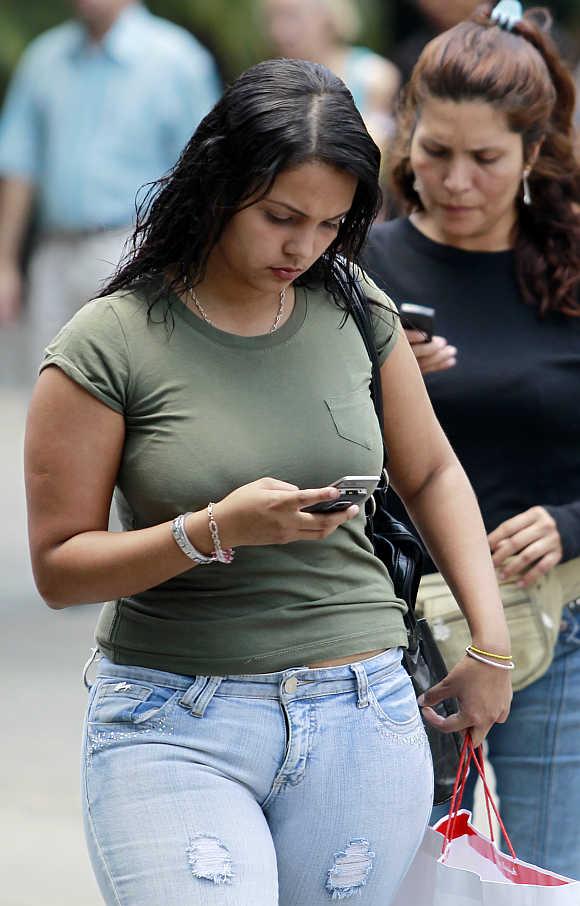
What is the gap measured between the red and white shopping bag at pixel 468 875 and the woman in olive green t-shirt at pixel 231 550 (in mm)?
119

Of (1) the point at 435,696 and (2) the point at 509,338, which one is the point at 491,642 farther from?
(2) the point at 509,338

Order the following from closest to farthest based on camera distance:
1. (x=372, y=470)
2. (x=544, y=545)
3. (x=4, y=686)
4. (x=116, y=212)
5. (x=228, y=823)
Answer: (x=228, y=823) → (x=372, y=470) → (x=544, y=545) → (x=4, y=686) → (x=116, y=212)

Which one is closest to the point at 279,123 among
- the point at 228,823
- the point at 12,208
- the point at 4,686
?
the point at 228,823

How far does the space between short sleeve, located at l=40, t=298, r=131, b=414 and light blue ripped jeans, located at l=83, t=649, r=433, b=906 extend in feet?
1.31

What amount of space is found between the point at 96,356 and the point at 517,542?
110cm

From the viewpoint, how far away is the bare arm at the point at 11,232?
7.10 meters

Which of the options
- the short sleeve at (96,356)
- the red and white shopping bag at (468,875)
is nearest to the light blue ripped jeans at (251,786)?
the red and white shopping bag at (468,875)

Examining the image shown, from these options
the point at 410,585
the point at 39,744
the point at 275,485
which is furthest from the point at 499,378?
the point at 39,744

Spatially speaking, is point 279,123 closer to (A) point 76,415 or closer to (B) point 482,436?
(A) point 76,415

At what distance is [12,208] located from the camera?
23.5 feet

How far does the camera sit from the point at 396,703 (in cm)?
250

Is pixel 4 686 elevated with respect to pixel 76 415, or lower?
lower

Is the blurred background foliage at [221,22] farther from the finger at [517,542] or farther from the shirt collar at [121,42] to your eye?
the finger at [517,542]

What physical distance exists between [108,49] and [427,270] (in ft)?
13.3
